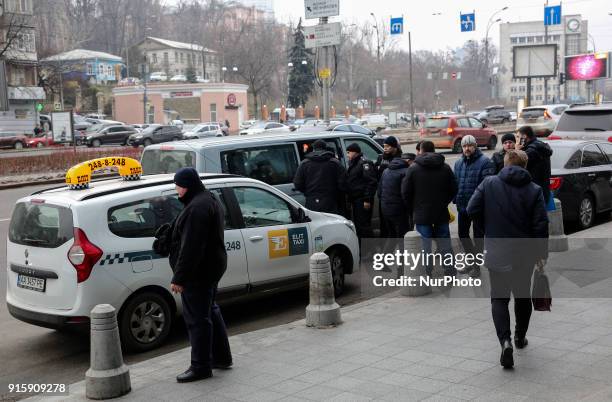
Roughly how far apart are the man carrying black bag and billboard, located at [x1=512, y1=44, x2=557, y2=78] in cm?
4813

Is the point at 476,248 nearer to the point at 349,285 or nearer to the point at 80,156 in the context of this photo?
the point at 349,285

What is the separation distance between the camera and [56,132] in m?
32.5

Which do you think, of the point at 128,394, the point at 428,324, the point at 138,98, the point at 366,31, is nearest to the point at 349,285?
the point at 428,324

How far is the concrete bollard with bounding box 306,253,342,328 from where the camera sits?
743cm

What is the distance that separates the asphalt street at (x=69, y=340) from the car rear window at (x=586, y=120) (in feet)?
32.5

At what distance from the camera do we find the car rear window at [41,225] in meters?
6.91

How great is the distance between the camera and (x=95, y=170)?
7707 millimetres

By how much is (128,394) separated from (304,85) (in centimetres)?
8939

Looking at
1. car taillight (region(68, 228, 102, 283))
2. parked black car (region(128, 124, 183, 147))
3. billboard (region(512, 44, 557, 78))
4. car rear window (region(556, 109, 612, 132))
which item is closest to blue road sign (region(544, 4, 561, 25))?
billboard (region(512, 44, 557, 78))

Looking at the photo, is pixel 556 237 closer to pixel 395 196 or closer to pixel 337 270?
pixel 395 196

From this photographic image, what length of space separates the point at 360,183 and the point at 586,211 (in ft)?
15.8

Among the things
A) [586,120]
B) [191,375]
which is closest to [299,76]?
[586,120]

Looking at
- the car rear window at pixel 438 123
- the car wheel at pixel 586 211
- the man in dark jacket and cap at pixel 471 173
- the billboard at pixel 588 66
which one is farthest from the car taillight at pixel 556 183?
the billboard at pixel 588 66

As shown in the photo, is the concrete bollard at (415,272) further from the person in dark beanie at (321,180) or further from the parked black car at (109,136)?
the parked black car at (109,136)
